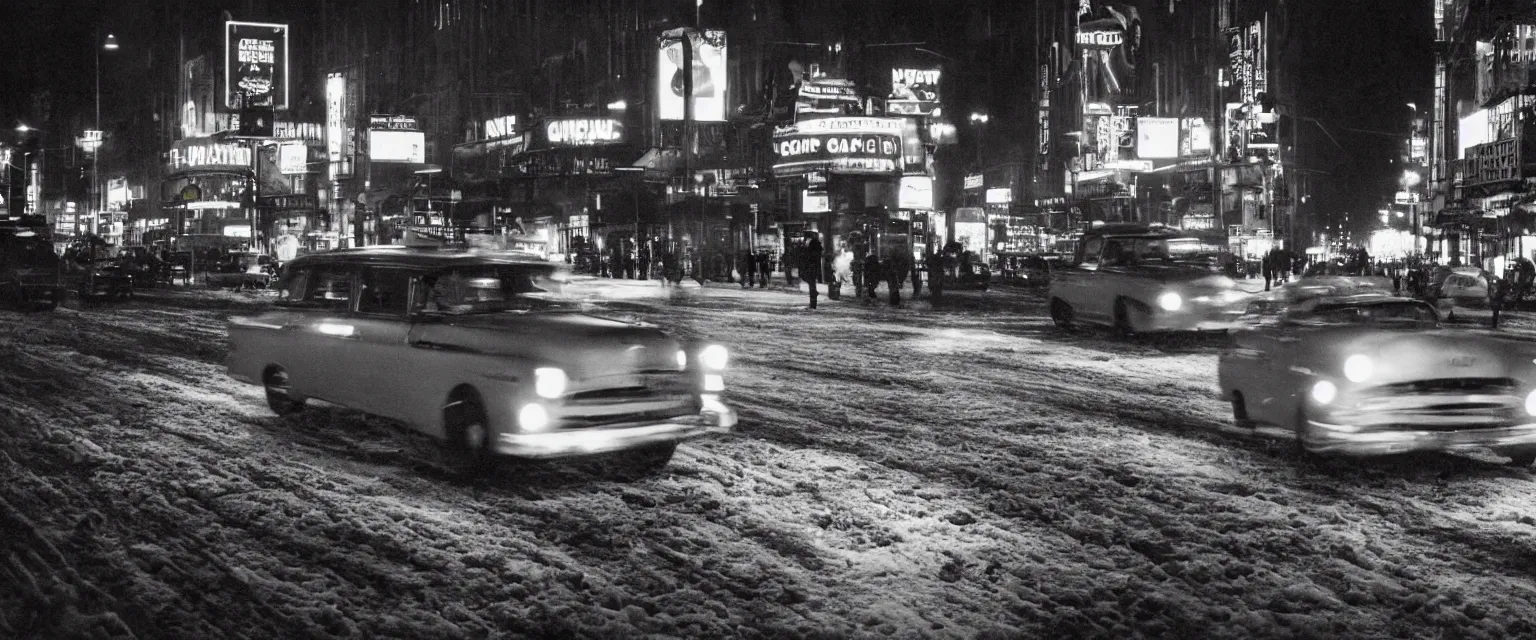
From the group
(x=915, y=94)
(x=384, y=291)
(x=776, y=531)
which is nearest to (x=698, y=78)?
(x=915, y=94)

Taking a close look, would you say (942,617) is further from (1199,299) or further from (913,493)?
(1199,299)

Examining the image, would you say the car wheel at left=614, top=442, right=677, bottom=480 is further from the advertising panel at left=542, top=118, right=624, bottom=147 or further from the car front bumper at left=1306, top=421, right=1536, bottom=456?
the advertising panel at left=542, top=118, right=624, bottom=147

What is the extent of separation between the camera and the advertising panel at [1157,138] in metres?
68.6

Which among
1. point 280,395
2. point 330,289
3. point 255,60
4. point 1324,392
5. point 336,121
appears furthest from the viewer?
point 336,121

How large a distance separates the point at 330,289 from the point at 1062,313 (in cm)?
1670

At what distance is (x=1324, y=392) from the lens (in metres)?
9.22

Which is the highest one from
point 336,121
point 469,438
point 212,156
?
point 336,121

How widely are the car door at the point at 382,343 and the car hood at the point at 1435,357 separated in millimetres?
6794

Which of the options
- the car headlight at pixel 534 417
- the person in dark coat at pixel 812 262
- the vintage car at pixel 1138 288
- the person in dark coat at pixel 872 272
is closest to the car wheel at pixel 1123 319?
Answer: the vintage car at pixel 1138 288

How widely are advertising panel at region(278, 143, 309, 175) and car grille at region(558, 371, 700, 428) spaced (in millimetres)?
97861

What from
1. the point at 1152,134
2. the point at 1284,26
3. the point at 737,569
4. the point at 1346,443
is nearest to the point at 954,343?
the point at 1346,443

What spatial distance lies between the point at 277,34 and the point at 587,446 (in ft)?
209

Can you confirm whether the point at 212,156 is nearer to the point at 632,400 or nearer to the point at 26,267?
the point at 26,267

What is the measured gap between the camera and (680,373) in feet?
29.7
